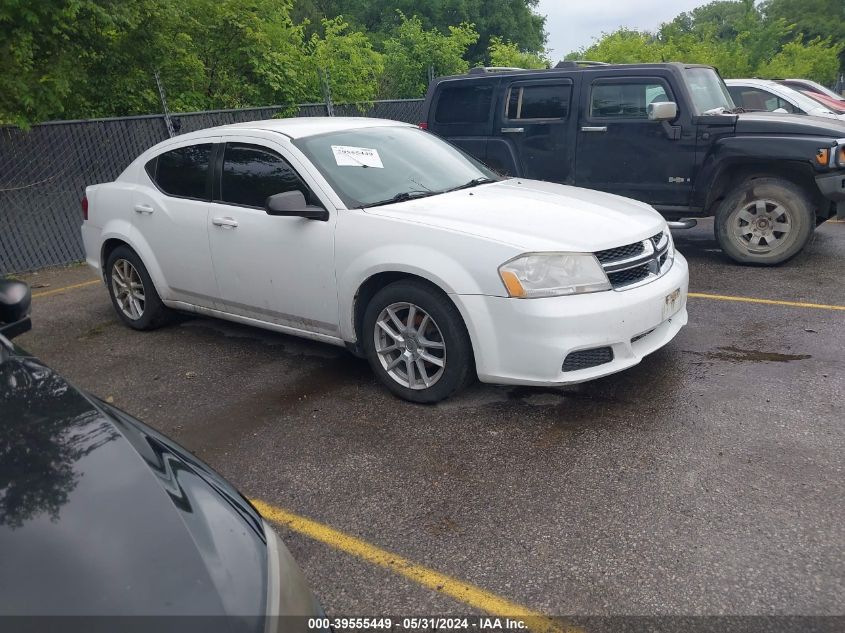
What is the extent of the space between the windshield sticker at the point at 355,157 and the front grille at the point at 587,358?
1886mm

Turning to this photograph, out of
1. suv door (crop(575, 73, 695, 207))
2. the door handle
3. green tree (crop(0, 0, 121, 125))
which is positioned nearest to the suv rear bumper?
suv door (crop(575, 73, 695, 207))

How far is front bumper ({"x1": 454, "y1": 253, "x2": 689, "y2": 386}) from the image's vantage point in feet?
12.1

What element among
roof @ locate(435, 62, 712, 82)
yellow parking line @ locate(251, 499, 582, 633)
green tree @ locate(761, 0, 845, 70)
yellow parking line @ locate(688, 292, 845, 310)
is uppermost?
roof @ locate(435, 62, 712, 82)

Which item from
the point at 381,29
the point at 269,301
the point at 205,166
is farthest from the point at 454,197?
the point at 381,29

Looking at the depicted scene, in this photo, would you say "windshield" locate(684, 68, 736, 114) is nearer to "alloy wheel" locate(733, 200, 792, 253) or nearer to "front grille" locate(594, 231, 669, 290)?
"alloy wheel" locate(733, 200, 792, 253)

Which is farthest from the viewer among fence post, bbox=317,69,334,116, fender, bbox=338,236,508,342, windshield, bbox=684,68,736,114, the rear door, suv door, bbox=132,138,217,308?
fence post, bbox=317,69,334,116

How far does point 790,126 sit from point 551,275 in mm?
4426

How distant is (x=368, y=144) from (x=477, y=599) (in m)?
3.23

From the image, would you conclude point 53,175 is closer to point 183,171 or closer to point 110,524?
point 183,171

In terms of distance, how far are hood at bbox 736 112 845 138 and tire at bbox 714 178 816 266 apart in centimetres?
47

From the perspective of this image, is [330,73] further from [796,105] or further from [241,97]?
[796,105]

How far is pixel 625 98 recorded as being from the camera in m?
7.57

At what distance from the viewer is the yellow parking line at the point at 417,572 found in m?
2.46

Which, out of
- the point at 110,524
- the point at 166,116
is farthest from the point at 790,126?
the point at 166,116
